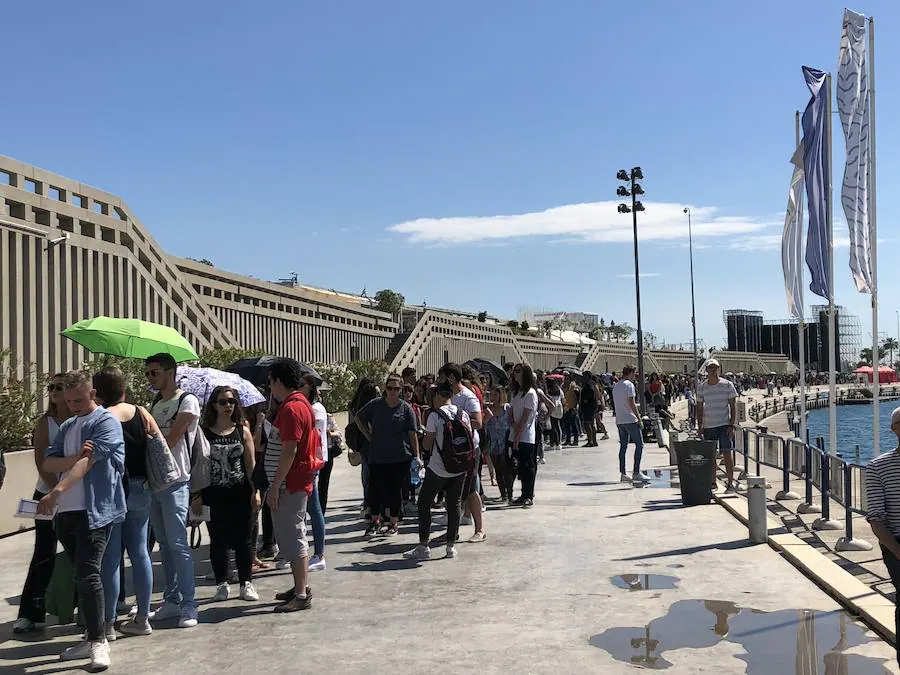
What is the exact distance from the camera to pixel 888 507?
5.03 m

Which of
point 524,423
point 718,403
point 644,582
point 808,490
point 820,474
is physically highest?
point 718,403

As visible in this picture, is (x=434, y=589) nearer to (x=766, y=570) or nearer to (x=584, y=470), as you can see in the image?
(x=766, y=570)

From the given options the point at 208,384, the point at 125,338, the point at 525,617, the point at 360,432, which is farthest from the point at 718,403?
the point at 125,338

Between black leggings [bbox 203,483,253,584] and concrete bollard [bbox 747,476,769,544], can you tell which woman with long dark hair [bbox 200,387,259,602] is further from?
concrete bollard [bbox 747,476,769,544]

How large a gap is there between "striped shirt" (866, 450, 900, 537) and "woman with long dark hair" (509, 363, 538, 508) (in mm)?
7640

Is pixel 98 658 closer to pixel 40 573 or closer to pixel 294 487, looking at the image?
pixel 40 573

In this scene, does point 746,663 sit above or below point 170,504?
below

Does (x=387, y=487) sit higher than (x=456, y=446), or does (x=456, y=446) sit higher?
(x=456, y=446)

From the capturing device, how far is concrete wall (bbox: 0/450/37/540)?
11.2 m

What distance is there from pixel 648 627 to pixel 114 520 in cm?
360

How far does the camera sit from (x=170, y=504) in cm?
675

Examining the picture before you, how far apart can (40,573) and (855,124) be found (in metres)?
14.3

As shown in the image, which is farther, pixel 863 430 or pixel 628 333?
pixel 628 333

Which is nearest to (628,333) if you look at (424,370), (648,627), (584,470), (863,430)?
(863,430)
